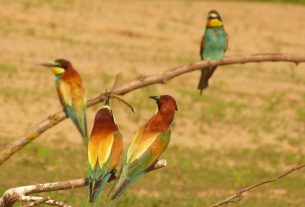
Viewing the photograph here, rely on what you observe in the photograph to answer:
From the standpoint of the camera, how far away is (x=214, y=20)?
33.4 ft

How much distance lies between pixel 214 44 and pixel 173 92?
6933mm

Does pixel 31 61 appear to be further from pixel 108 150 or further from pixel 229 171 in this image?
pixel 108 150

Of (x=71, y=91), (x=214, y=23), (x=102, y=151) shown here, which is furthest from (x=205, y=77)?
(x=102, y=151)

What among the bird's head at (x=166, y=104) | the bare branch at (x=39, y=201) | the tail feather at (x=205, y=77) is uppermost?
the bird's head at (x=166, y=104)

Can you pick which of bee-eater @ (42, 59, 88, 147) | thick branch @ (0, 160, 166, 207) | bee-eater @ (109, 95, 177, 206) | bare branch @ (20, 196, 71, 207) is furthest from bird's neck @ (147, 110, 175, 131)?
bee-eater @ (42, 59, 88, 147)

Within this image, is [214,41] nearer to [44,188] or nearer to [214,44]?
[214,44]

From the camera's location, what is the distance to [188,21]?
21.8 meters

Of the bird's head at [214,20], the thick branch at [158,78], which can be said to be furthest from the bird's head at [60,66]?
the bird's head at [214,20]

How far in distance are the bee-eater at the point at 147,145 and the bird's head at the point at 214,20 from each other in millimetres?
4300

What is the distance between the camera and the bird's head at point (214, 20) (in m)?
10.0

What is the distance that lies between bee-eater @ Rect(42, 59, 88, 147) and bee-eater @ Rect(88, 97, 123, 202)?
252 cm

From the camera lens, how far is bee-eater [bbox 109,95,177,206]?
5586 millimetres

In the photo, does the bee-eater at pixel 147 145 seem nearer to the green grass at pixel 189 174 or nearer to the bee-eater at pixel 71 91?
the bee-eater at pixel 71 91

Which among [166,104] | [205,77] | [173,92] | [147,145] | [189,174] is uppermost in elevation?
[166,104]
